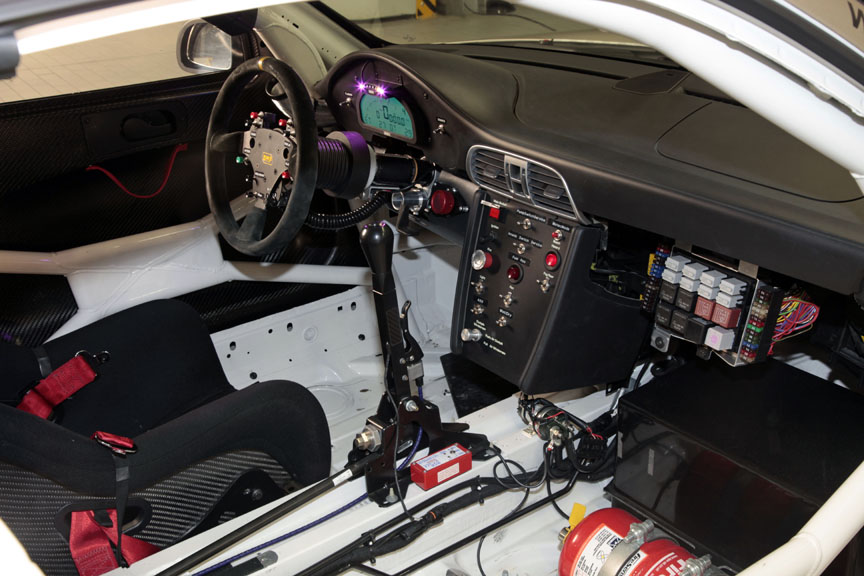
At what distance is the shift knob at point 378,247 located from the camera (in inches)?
65.6

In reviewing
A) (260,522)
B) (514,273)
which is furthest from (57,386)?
(514,273)

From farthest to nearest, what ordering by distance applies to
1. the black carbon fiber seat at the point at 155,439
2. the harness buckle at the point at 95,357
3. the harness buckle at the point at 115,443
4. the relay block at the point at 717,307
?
the harness buckle at the point at 95,357
the relay block at the point at 717,307
the harness buckle at the point at 115,443
the black carbon fiber seat at the point at 155,439

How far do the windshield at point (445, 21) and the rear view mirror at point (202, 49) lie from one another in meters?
0.41

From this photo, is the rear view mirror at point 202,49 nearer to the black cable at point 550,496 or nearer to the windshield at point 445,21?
the windshield at point 445,21

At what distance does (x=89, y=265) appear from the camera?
2270 millimetres

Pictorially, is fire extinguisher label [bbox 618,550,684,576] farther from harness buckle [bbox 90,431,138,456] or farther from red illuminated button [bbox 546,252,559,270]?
harness buckle [bbox 90,431,138,456]

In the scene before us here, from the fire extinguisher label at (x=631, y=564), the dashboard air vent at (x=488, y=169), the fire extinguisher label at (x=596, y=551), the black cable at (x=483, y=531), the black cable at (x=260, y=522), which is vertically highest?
the dashboard air vent at (x=488, y=169)

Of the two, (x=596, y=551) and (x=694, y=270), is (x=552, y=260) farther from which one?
(x=596, y=551)

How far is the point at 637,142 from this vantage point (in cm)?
165

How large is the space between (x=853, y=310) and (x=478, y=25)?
1.50 m

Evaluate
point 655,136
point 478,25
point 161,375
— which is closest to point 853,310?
point 655,136

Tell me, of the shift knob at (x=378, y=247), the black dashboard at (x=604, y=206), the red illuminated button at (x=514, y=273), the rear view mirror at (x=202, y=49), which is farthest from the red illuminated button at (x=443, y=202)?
the rear view mirror at (x=202, y=49)

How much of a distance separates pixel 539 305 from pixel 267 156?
737 mm

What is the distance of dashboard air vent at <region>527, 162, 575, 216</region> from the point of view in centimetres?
173
